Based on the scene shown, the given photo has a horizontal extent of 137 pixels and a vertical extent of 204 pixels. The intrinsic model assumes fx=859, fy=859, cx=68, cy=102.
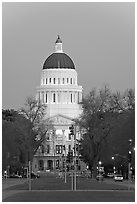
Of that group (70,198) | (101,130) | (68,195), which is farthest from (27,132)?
(70,198)

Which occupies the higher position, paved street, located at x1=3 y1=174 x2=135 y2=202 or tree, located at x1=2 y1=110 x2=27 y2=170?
tree, located at x1=2 y1=110 x2=27 y2=170

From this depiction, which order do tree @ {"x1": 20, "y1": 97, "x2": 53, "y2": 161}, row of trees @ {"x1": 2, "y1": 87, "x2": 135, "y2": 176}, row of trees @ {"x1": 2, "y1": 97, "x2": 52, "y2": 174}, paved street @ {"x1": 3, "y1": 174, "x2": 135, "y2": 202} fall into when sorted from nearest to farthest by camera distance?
paved street @ {"x1": 3, "y1": 174, "x2": 135, "y2": 202} → row of trees @ {"x1": 2, "y1": 87, "x2": 135, "y2": 176} → row of trees @ {"x1": 2, "y1": 97, "x2": 52, "y2": 174} → tree @ {"x1": 20, "y1": 97, "x2": 53, "y2": 161}

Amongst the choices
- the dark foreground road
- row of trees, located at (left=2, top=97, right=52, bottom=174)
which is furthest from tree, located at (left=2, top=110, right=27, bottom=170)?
the dark foreground road

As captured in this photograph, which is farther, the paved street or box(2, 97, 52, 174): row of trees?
box(2, 97, 52, 174): row of trees

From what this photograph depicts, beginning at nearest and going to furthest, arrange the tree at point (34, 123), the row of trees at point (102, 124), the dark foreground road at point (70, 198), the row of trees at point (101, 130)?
the dark foreground road at point (70, 198), the row of trees at point (101, 130), the row of trees at point (102, 124), the tree at point (34, 123)

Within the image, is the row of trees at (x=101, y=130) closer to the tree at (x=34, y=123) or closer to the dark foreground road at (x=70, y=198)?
the tree at (x=34, y=123)

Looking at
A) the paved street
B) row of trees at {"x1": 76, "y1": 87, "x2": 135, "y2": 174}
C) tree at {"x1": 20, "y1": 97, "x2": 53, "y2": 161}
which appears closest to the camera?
the paved street

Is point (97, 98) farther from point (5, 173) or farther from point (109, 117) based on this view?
point (5, 173)

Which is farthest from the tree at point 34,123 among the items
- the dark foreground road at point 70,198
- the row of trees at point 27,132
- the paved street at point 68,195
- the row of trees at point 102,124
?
the dark foreground road at point 70,198

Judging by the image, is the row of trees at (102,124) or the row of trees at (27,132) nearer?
the row of trees at (102,124)

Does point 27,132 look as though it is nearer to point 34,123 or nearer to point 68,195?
point 34,123

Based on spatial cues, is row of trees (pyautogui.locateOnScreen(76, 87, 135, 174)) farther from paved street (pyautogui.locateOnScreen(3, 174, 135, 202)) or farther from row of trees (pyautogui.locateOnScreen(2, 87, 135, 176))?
paved street (pyautogui.locateOnScreen(3, 174, 135, 202))

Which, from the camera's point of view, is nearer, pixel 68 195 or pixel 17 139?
pixel 68 195

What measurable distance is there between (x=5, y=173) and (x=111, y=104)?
15.7 metres
